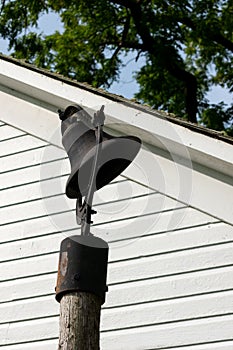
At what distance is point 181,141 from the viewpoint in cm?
643

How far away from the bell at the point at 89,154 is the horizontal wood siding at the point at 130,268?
1.88 m

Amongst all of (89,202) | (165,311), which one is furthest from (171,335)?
(89,202)

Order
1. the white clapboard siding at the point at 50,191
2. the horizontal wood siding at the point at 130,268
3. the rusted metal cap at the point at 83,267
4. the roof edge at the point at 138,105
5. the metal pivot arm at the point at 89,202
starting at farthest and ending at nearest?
the white clapboard siding at the point at 50,191, the roof edge at the point at 138,105, the horizontal wood siding at the point at 130,268, the metal pivot arm at the point at 89,202, the rusted metal cap at the point at 83,267

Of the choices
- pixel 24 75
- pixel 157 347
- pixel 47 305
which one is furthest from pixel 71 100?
pixel 157 347

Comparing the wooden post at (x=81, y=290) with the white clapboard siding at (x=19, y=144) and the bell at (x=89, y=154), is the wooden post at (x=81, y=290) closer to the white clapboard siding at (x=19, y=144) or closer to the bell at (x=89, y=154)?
the bell at (x=89, y=154)

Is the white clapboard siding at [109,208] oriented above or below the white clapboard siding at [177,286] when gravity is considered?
above

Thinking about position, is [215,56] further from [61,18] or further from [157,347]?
[157,347]

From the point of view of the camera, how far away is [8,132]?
7637 mm

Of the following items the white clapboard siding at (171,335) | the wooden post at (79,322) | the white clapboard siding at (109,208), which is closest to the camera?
the wooden post at (79,322)

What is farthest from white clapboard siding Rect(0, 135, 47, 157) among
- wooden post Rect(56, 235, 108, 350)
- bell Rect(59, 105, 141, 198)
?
wooden post Rect(56, 235, 108, 350)

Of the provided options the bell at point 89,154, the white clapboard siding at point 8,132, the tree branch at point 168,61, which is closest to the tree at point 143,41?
the tree branch at point 168,61

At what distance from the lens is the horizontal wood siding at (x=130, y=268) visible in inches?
243

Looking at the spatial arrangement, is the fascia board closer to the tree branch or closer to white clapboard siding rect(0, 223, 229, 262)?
white clapboard siding rect(0, 223, 229, 262)

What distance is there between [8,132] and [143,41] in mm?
10408
